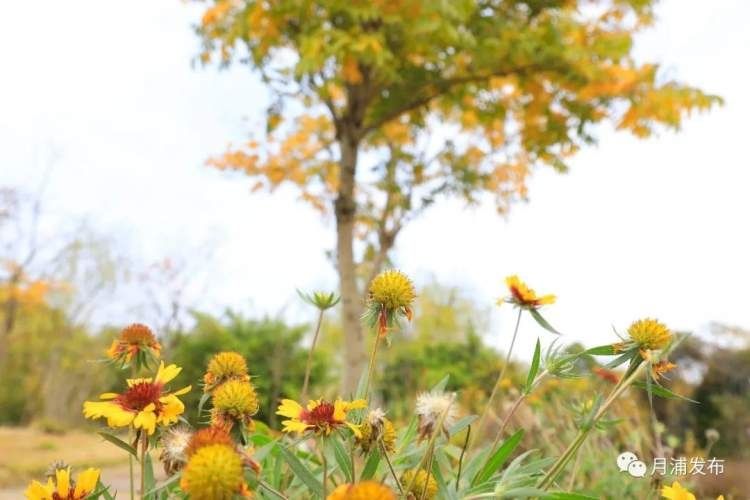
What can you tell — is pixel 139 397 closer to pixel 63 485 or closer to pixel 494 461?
pixel 63 485

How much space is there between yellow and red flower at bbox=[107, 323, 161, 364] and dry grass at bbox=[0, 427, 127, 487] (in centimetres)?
492

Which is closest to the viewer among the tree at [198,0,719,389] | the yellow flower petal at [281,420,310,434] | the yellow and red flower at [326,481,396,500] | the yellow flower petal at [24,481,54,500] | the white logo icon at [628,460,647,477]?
the yellow and red flower at [326,481,396,500]

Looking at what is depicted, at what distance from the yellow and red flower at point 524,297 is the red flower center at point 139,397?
1.80 feet

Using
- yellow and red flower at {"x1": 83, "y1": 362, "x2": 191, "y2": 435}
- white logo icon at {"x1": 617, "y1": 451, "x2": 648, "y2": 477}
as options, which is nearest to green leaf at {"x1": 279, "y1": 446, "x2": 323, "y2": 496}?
yellow and red flower at {"x1": 83, "y1": 362, "x2": 191, "y2": 435}

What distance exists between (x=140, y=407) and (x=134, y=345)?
29 cm

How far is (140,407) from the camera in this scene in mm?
834

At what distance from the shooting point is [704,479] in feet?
8.73

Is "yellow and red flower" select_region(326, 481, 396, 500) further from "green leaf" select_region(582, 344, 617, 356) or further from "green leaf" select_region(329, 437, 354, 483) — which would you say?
"green leaf" select_region(582, 344, 617, 356)

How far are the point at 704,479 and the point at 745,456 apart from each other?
10.2ft

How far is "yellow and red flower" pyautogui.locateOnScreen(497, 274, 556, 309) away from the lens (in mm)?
1023

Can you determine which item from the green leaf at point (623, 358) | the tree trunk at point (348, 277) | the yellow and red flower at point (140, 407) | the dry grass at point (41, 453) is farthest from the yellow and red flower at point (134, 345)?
the dry grass at point (41, 453)

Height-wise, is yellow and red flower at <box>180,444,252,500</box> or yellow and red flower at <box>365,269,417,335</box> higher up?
yellow and red flower at <box>365,269,417,335</box>

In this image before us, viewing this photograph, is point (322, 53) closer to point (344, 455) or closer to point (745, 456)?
point (344, 455)

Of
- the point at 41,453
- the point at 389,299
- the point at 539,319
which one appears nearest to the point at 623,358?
the point at 539,319
